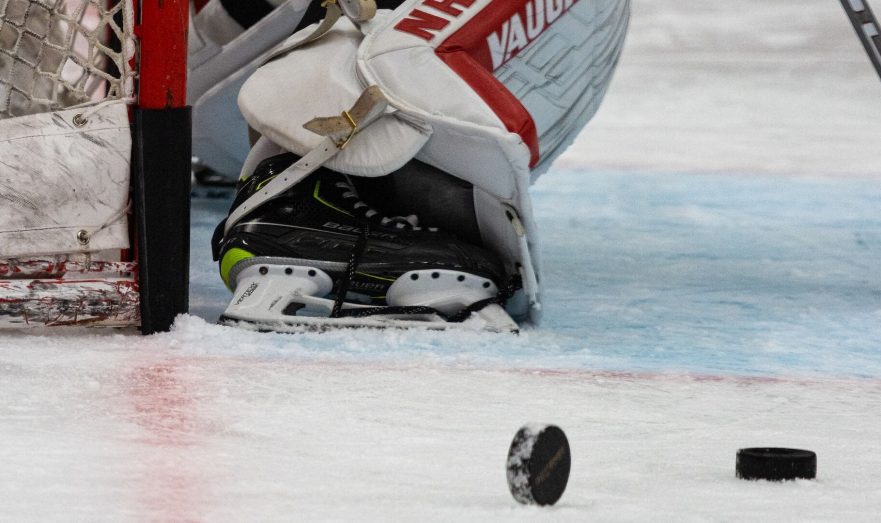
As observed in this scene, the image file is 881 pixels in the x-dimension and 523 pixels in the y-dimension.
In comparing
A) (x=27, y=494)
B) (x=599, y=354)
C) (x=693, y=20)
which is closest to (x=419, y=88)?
(x=599, y=354)

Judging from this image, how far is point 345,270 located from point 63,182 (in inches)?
17.5

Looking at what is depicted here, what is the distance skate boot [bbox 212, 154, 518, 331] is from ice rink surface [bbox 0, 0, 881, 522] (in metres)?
0.08

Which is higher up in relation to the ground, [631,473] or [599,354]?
[631,473]

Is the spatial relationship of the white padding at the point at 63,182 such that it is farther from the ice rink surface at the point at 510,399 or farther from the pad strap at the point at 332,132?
the pad strap at the point at 332,132

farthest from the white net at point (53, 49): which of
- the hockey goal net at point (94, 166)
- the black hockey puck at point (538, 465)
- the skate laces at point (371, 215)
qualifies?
the black hockey puck at point (538, 465)

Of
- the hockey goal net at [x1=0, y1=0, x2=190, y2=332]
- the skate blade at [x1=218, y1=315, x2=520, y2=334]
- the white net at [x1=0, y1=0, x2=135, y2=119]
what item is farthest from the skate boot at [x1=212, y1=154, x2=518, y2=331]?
the white net at [x1=0, y1=0, x2=135, y2=119]

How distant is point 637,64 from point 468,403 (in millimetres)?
5804

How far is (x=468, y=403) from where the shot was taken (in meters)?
1.52

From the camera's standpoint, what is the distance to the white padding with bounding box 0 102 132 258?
1.90 meters

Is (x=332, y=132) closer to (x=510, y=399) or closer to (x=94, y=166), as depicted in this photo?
(x=94, y=166)

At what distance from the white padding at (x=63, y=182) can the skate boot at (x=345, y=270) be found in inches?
9.0

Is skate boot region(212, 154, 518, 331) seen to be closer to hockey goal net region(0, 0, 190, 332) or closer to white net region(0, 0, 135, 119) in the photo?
hockey goal net region(0, 0, 190, 332)

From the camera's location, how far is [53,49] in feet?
6.29

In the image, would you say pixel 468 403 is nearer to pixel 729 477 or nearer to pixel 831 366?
pixel 729 477
